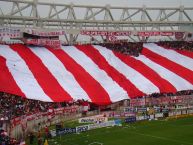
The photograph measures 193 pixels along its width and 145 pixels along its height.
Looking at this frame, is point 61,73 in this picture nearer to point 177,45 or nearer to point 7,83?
point 7,83

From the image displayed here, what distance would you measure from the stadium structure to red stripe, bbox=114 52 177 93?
0.13 m

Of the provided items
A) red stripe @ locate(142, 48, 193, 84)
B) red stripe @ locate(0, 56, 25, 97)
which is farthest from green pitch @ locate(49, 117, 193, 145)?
red stripe @ locate(142, 48, 193, 84)

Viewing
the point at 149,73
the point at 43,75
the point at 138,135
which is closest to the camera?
the point at 138,135

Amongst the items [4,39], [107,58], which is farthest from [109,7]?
[4,39]

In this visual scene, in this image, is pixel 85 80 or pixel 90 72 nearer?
pixel 85 80

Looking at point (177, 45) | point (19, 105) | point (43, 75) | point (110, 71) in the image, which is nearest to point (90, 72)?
point (110, 71)

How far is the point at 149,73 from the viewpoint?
177ft

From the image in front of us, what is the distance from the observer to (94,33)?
58.1 meters

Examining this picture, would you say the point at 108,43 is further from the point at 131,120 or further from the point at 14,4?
the point at 131,120

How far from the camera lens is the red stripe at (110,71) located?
49159 millimetres

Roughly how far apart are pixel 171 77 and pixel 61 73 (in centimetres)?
1418

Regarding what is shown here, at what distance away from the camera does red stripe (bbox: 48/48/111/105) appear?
4593cm

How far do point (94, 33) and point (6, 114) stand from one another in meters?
27.0

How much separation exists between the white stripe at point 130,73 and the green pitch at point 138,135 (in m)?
10.8
